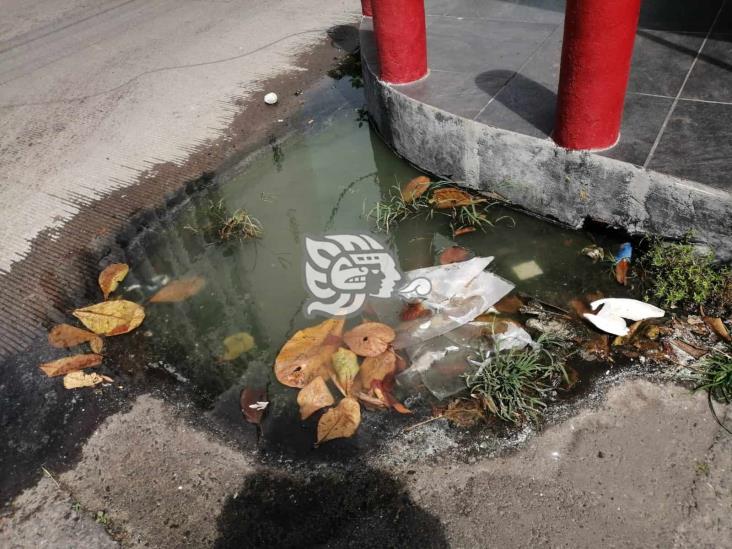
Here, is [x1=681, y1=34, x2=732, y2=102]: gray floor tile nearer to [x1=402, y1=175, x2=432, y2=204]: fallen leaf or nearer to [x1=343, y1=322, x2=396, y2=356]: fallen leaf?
[x1=402, y1=175, x2=432, y2=204]: fallen leaf

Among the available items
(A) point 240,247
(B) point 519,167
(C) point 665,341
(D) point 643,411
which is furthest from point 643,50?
(A) point 240,247

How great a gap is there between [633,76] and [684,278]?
65.4 inches

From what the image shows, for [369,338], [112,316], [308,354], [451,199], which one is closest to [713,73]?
[451,199]

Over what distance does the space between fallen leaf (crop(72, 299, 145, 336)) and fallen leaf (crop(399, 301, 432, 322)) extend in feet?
4.90

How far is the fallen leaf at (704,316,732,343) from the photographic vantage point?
8.86ft

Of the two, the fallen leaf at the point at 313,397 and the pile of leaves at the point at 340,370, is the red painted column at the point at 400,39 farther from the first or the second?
the fallen leaf at the point at 313,397

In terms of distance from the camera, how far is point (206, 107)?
17.0 ft

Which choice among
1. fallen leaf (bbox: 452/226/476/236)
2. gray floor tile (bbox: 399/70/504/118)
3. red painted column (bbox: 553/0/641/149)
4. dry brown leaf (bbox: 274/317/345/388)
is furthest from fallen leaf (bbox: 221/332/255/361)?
red painted column (bbox: 553/0/641/149)

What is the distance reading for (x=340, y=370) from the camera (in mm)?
2795

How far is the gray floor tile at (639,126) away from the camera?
312 centimetres

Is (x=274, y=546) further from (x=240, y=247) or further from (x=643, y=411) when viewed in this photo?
(x=240, y=247)

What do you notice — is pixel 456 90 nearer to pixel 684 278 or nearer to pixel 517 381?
pixel 684 278

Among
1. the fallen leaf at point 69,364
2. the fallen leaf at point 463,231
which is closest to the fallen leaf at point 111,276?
the fallen leaf at point 69,364

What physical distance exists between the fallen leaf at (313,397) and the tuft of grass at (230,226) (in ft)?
4.46
